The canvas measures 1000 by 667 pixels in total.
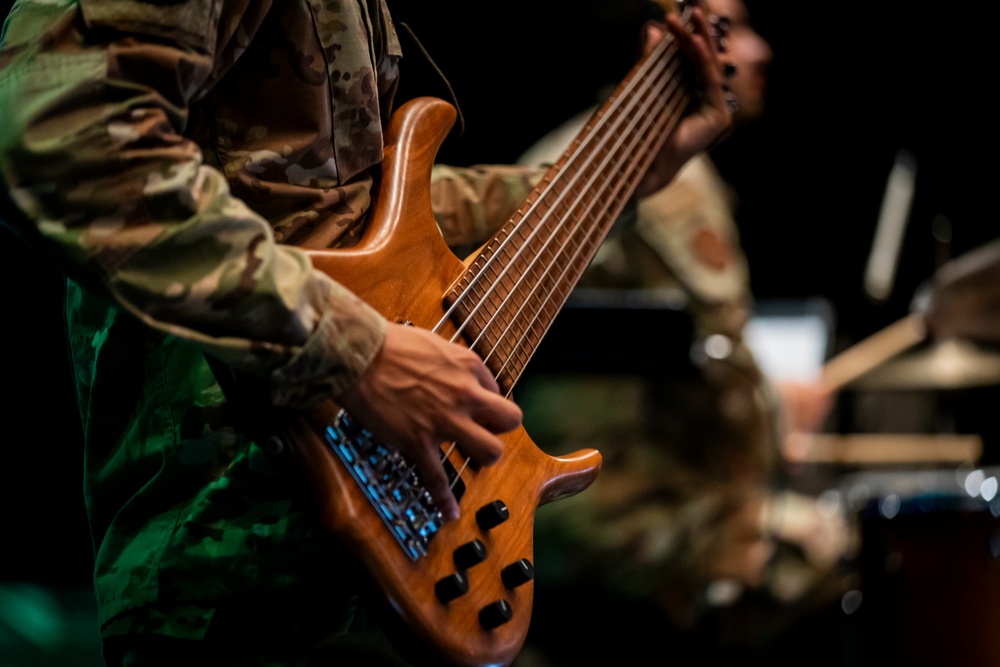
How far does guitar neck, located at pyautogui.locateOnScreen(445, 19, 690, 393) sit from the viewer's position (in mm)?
1183

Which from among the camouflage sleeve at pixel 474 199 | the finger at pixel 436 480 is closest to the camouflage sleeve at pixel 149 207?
the finger at pixel 436 480

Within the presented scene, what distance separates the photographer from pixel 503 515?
3.53ft

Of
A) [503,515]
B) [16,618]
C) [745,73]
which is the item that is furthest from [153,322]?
[745,73]

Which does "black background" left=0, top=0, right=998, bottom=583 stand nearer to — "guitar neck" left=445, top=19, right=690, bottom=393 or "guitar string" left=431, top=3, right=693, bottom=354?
"guitar string" left=431, top=3, right=693, bottom=354

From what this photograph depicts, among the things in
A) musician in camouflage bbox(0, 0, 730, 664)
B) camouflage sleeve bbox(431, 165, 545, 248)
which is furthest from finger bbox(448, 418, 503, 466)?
camouflage sleeve bbox(431, 165, 545, 248)

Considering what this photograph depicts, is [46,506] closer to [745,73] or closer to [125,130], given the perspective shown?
[125,130]

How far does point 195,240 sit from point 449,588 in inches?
16.1

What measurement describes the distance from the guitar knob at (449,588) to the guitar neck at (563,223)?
10.8 inches

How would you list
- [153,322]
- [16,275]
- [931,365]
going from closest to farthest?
[153,322], [16,275], [931,365]

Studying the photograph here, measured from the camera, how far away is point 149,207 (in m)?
0.86

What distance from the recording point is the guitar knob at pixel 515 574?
3.52 ft

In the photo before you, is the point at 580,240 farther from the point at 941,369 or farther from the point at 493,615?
the point at 941,369

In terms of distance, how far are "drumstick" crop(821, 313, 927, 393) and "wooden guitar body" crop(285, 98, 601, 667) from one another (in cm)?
320

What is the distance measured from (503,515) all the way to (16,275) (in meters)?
1.80
